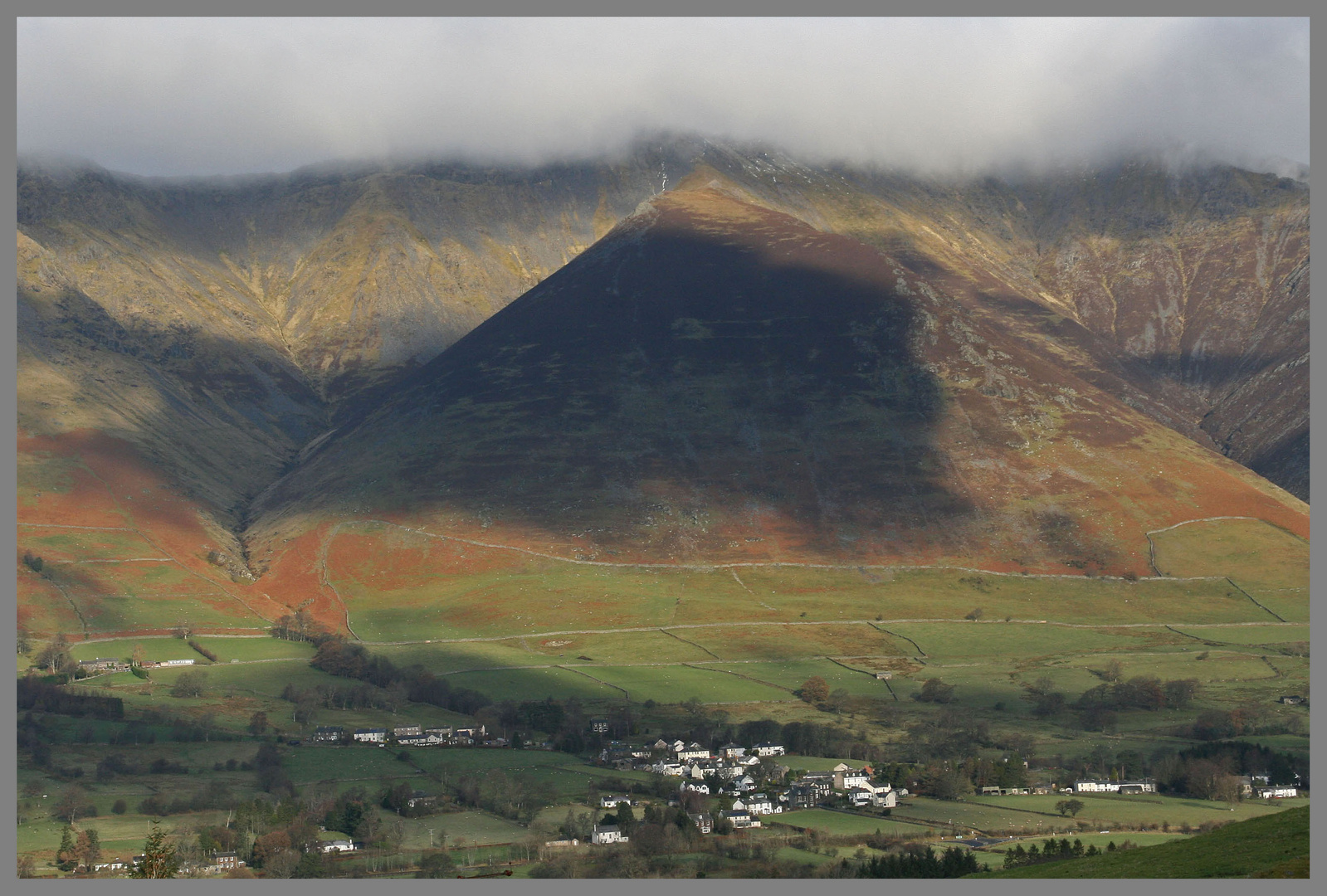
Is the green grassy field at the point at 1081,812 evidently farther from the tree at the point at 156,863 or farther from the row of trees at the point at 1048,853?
the tree at the point at 156,863

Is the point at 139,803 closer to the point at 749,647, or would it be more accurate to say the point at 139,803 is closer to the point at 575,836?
the point at 575,836

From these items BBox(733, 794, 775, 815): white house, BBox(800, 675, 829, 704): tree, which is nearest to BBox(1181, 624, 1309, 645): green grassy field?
BBox(800, 675, 829, 704): tree

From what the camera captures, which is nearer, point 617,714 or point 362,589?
point 617,714

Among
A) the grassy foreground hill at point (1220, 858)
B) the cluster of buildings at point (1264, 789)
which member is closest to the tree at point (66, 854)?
the grassy foreground hill at point (1220, 858)

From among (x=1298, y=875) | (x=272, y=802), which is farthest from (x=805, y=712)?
(x=1298, y=875)

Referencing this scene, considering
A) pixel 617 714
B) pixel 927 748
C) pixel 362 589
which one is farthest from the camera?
pixel 362 589

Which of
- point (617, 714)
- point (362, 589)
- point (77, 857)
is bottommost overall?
point (77, 857)
